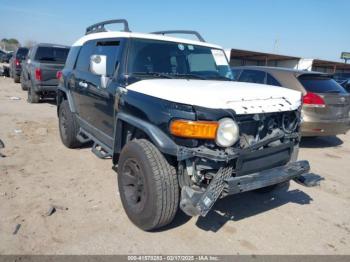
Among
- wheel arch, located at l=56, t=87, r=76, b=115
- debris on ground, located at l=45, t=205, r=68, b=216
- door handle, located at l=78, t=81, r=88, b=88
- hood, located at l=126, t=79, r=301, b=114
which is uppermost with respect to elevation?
hood, located at l=126, t=79, r=301, b=114

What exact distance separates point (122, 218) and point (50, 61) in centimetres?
838

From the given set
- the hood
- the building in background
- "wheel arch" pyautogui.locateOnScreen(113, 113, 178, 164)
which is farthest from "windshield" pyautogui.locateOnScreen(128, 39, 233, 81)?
the building in background

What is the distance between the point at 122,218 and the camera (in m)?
3.62

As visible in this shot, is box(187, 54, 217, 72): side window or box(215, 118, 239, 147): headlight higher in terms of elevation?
box(187, 54, 217, 72): side window

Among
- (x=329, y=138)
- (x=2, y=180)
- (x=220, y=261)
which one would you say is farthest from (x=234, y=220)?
(x=329, y=138)

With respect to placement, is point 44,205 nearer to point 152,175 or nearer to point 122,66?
point 152,175

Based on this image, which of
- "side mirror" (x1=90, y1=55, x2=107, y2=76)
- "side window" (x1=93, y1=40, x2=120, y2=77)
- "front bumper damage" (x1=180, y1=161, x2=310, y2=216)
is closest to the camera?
"front bumper damage" (x1=180, y1=161, x2=310, y2=216)

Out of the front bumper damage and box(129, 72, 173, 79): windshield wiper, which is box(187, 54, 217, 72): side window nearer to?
box(129, 72, 173, 79): windshield wiper

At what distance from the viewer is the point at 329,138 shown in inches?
337

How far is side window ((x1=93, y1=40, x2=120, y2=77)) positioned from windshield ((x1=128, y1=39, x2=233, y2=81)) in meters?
0.25

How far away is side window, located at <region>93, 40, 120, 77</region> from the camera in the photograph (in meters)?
4.08

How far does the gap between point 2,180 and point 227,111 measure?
132 inches

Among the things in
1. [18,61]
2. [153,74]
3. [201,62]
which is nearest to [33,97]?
[18,61]

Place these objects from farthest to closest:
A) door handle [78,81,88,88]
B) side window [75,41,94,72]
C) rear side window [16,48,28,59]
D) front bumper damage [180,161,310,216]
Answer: rear side window [16,48,28,59] < side window [75,41,94,72] < door handle [78,81,88,88] < front bumper damage [180,161,310,216]
